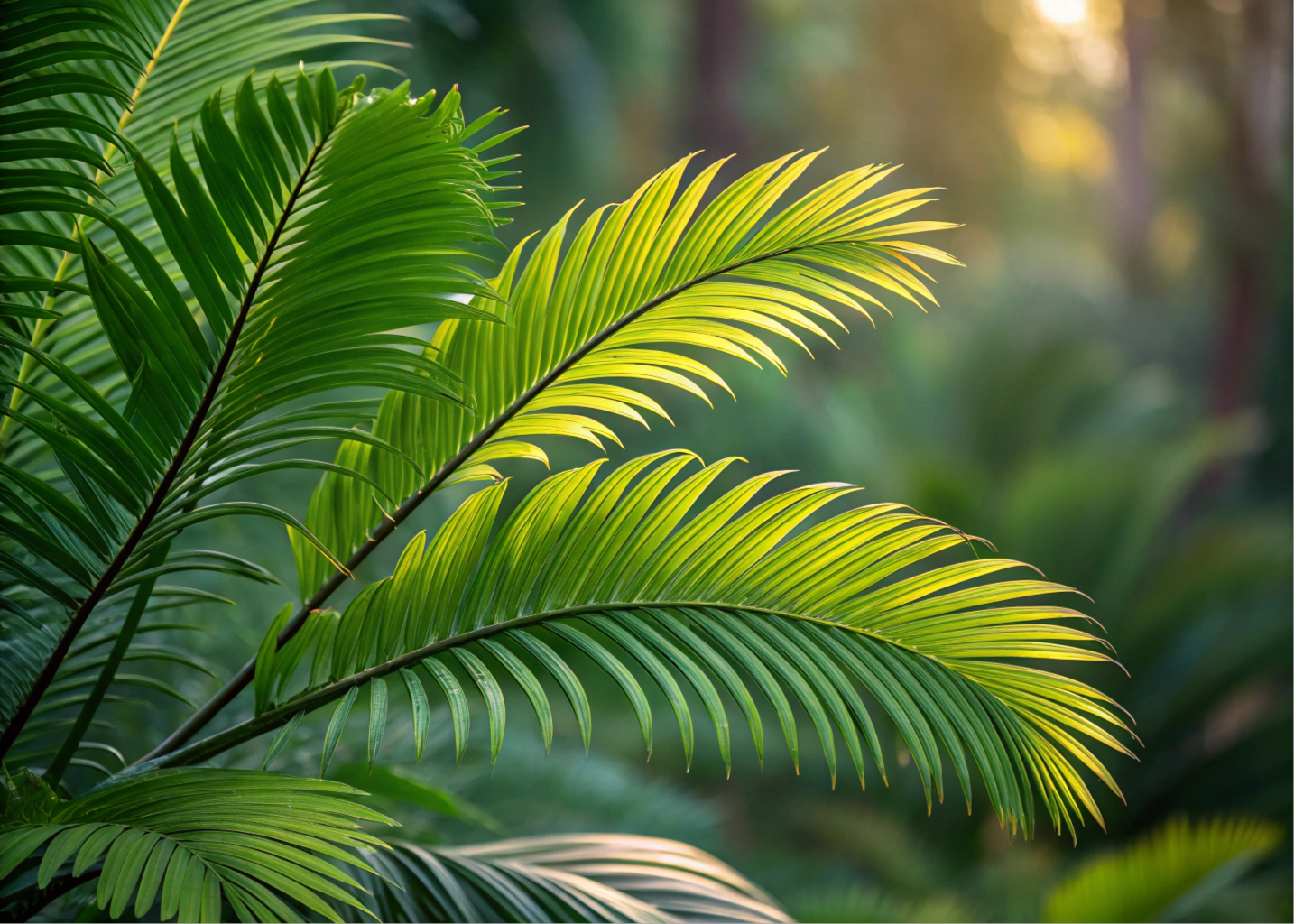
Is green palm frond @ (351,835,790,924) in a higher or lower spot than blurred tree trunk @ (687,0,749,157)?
lower

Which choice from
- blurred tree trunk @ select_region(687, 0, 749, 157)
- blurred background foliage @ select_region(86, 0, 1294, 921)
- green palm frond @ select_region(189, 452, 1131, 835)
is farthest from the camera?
blurred tree trunk @ select_region(687, 0, 749, 157)

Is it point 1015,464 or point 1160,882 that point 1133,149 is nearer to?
point 1015,464

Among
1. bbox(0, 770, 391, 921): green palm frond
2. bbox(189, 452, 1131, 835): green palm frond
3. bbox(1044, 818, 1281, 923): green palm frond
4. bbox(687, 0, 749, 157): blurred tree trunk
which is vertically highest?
bbox(687, 0, 749, 157): blurred tree trunk

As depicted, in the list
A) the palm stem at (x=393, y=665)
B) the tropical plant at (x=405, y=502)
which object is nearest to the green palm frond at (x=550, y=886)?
the tropical plant at (x=405, y=502)

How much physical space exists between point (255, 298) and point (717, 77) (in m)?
6.48

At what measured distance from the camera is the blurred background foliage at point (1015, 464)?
2887mm

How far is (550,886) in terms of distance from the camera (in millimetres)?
1180

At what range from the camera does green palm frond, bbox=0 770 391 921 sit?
2.28ft

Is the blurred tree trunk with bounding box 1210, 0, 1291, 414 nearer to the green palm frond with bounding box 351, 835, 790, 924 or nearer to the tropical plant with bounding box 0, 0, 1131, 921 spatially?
the tropical plant with bounding box 0, 0, 1131, 921

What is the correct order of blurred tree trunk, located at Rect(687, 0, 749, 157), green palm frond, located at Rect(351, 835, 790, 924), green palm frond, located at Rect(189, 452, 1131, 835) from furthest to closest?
blurred tree trunk, located at Rect(687, 0, 749, 157) → green palm frond, located at Rect(351, 835, 790, 924) → green palm frond, located at Rect(189, 452, 1131, 835)

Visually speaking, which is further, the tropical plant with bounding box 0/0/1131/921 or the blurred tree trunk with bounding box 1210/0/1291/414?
the blurred tree trunk with bounding box 1210/0/1291/414

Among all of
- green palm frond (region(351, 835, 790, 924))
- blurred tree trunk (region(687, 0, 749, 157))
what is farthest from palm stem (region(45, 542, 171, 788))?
blurred tree trunk (region(687, 0, 749, 157))

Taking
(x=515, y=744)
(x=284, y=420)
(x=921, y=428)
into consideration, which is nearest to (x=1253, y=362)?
(x=921, y=428)

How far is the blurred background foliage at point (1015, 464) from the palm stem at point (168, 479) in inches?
17.0
